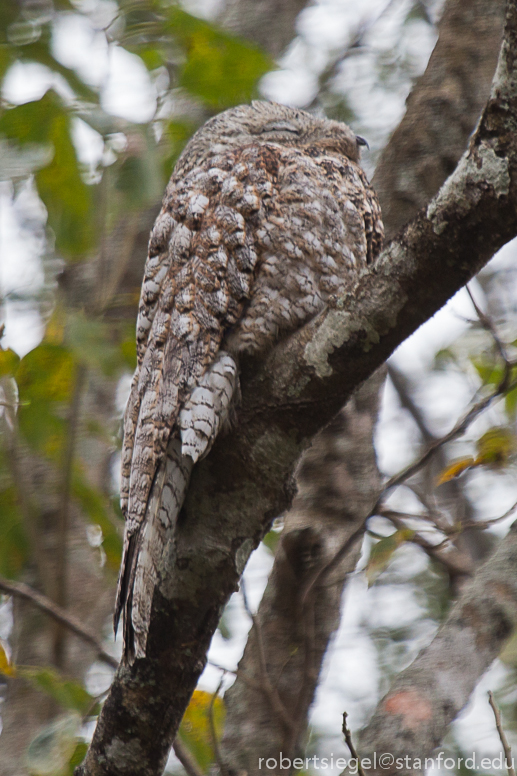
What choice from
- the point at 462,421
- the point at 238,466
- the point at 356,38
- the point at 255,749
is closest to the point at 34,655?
the point at 255,749

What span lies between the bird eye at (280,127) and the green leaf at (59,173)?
79cm

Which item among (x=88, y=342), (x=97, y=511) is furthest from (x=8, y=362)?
(x=97, y=511)

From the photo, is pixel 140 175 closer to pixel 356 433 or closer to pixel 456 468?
pixel 356 433

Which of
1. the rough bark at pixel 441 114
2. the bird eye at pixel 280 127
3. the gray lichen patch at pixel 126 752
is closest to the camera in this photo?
the gray lichen patch at pixel 126 752

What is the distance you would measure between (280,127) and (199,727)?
2258 mm

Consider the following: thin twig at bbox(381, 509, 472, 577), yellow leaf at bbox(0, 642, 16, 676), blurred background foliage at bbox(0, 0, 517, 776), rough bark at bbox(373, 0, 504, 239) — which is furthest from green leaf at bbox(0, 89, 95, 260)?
thin twig at bbox(381, 509, 472, 577)

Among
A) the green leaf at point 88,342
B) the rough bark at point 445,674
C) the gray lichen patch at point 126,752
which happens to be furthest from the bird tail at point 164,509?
the rough bark at point 445,674

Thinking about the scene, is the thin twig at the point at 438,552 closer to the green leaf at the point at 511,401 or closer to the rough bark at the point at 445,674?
the rough bark at the point at 445,674

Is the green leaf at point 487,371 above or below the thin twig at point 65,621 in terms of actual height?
above

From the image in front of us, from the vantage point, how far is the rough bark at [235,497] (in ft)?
5.99

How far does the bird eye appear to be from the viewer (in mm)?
3187

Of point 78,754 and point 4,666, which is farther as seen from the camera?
point 4,666

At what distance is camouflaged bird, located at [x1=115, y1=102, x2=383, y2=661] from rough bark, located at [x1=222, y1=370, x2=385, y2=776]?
60cm

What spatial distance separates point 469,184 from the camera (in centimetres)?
158
